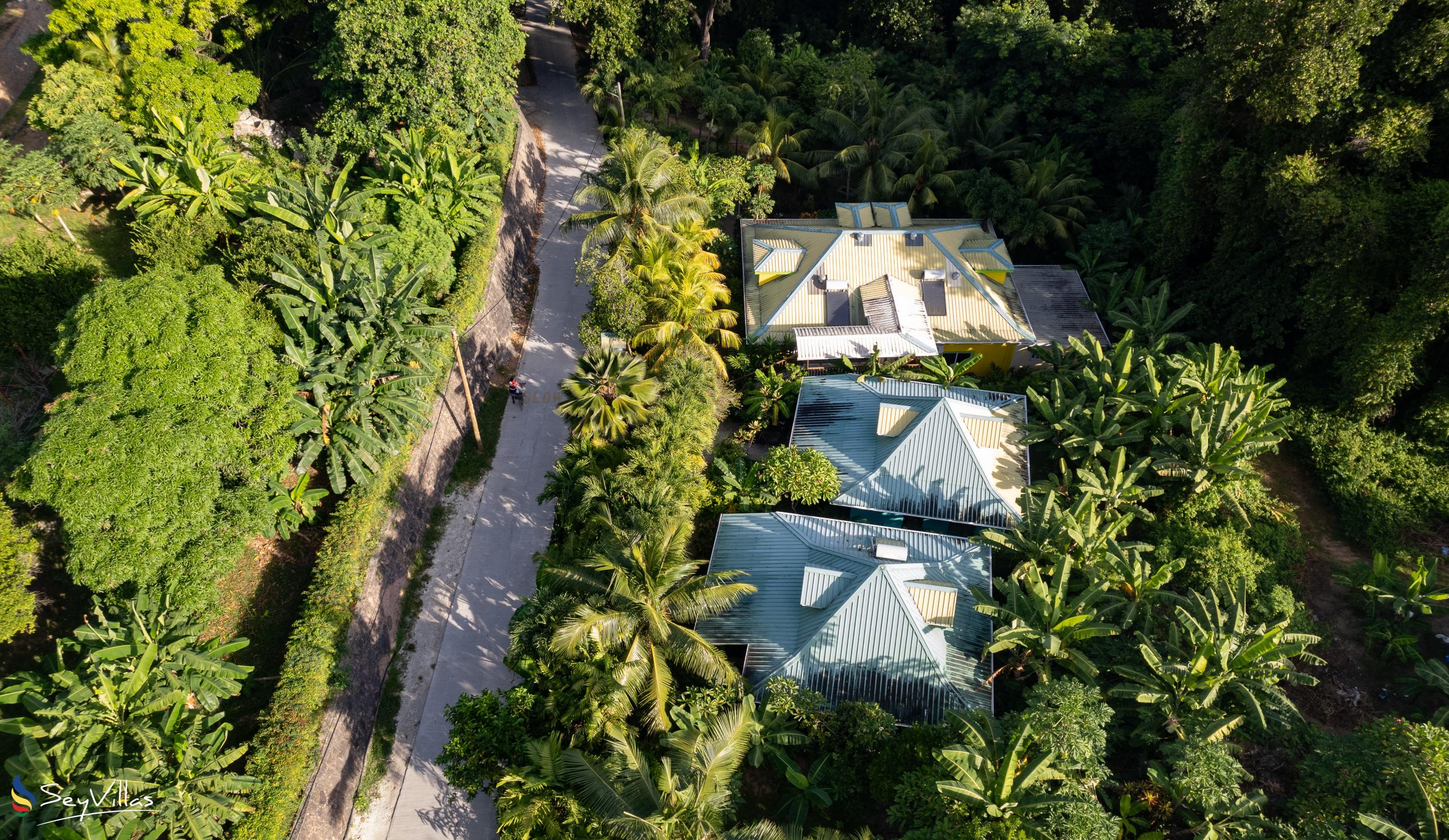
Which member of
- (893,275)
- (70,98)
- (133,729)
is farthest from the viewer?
(893,275)

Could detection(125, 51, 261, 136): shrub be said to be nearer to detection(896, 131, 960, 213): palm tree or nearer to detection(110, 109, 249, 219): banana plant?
detection(110, 109, 249, 219): banana plant

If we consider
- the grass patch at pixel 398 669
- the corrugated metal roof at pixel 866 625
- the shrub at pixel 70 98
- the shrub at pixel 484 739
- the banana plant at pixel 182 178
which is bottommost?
the grass patch at pixel 398 669

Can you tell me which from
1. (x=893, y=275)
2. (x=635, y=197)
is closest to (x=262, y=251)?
(x=635, y=197)

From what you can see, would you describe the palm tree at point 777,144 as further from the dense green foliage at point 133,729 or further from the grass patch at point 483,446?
the dense green foliage at point 133,729

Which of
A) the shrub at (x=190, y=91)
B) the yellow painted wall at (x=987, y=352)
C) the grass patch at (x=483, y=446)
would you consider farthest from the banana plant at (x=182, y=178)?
the yellow painted wall at (x=987, y=352)

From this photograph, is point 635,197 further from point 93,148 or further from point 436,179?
point 93,148

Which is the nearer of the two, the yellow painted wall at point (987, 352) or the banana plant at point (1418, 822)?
the banana plant at point (1418, 822)

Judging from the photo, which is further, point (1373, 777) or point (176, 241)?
point (176, 241)
